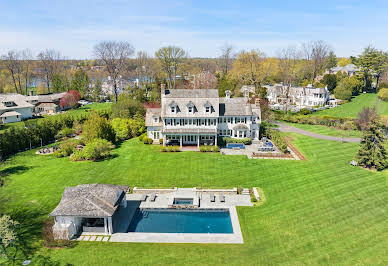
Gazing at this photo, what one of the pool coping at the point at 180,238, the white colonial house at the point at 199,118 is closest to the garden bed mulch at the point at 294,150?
the white colonial house at the point at 199,118

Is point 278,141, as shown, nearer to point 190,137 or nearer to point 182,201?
point 190,137

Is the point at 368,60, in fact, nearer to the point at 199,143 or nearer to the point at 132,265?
the point at 199,143

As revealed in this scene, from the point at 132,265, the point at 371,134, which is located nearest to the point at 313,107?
the point at 371,134

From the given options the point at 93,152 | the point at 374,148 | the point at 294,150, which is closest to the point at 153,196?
the point at 93,152

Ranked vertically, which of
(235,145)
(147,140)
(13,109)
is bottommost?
(235,145)

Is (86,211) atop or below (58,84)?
below

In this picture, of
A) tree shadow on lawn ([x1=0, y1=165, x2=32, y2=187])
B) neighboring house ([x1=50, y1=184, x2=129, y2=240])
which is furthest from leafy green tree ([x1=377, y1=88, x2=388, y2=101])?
tree shadow on lawn ([x1=0, y1=165, x2=32, y2=187])

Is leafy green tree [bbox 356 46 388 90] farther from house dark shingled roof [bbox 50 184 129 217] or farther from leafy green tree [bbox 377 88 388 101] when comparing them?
house dark shingled roof [bbox 50 184 129 217]
